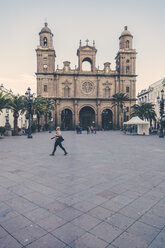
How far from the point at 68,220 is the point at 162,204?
2171mm

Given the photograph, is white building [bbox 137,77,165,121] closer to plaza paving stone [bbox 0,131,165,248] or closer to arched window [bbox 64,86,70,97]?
arched window [bbox 64,86,70,97]

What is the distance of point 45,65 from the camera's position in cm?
4397

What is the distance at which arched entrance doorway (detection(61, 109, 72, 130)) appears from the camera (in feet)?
153

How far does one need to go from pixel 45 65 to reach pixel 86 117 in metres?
17.8

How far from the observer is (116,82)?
45812mm

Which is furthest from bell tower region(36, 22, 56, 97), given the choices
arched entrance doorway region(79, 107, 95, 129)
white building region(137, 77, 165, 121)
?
white building region(137, 77, 165, 121)

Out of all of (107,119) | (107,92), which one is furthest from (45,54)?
(107,119)

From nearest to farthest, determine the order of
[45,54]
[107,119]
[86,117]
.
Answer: [45,54], [86,117], [107,119]

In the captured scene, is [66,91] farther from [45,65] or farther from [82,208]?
[82,208]

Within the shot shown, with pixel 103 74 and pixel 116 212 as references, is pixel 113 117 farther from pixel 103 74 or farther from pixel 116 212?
pixel 116 212

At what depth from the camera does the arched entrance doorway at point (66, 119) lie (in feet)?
153

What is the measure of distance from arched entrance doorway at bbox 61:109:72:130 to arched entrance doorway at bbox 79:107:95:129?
3162 millimetres

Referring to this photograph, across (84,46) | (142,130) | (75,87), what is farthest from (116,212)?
(84,46)

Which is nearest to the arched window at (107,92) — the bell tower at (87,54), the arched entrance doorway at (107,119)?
the arched entrance doorway at (107,119)
